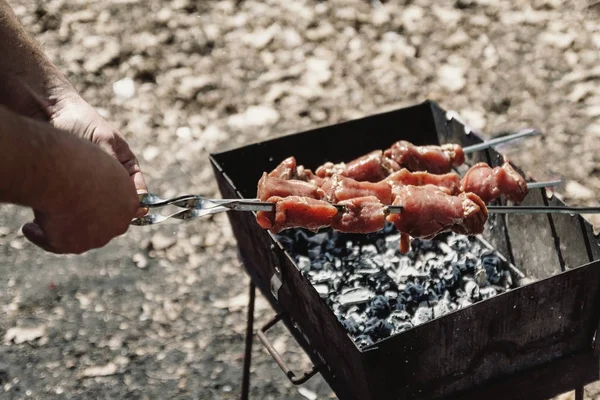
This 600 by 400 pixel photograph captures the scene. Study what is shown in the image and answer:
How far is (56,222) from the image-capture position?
7.80 ft

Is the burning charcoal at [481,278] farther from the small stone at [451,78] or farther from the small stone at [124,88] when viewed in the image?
the small stone at [124,88]

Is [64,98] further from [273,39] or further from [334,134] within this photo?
[273,39]

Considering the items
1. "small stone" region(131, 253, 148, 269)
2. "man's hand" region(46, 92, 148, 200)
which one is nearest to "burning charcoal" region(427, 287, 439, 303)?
"man's hand" region(46, 92, 148, 200)

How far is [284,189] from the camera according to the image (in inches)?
126

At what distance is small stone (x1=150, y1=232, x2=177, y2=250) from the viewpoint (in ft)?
16.3

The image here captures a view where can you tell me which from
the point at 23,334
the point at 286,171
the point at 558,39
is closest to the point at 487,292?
the point at 286,171

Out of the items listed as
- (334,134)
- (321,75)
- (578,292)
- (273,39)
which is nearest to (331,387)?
(578,292)

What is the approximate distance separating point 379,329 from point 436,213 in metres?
0.74

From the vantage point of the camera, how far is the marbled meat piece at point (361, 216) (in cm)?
312

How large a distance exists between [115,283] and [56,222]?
2.39 metres

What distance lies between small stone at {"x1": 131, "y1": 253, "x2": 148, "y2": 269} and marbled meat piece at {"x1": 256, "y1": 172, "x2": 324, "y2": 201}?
1.82 meters

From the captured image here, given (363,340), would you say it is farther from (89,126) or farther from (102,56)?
(102,56)

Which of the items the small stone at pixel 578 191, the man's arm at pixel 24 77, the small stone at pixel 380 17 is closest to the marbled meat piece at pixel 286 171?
the man's arm at pixel 24 77

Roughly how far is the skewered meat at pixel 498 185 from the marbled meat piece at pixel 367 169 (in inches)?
18.2
